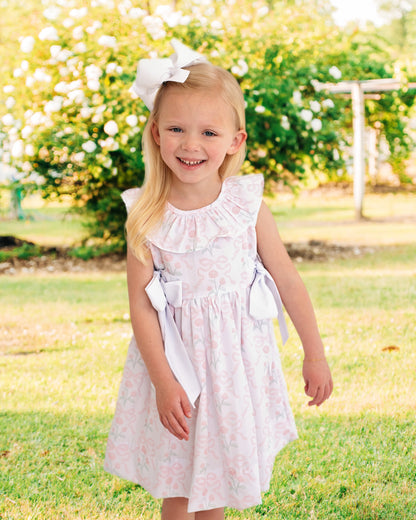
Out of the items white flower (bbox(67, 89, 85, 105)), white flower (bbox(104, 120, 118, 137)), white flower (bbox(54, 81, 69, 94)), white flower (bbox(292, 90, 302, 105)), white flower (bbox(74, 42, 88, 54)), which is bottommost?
white flower (bbox(104, 120, 118, 137))

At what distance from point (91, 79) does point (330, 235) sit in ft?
13.6

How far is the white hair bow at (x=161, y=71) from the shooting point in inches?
75.6

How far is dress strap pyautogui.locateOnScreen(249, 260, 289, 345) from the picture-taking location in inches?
78.5

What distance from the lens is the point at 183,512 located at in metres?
2.12

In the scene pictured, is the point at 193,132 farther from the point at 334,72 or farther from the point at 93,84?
the point at 334,72

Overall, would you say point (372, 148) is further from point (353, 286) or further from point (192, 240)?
point (192, 240)

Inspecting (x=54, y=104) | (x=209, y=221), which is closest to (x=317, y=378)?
(x=209, y=221)

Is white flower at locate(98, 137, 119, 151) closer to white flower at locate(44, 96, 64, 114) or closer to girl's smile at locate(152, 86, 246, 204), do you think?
white flower at locate(44, 96, 64, 114)

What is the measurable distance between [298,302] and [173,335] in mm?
375

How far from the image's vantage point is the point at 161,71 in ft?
6.32

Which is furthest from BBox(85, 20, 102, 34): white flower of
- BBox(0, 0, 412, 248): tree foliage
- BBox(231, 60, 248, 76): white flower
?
BBox(231, 60, 248, 76): white flower

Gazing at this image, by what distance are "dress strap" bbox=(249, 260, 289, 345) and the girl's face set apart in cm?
33

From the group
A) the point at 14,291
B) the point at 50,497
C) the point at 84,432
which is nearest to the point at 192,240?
the point at 50,497

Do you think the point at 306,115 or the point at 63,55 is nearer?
the point at 63,55
